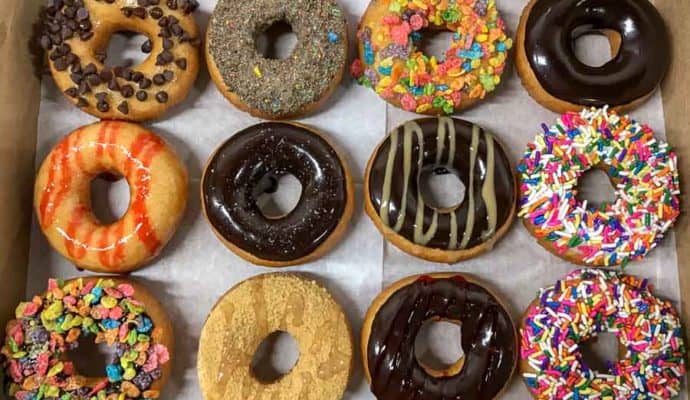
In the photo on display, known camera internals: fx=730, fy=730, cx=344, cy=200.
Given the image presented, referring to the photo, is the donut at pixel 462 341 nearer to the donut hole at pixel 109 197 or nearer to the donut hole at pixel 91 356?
the donut hole at pixel 91 356

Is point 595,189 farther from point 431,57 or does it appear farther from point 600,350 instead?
point 431,57

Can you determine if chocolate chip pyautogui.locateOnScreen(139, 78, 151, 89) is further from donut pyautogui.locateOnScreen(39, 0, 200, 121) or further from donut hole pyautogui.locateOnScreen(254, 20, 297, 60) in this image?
donut hole pyautogui.locateOnScreen(254, 20, 297, 60)

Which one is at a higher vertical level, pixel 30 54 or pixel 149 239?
pixel 30 54

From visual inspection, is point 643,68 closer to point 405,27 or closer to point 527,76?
point 527,76

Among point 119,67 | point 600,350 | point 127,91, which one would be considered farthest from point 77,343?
point 600,350

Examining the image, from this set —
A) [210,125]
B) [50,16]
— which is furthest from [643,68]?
[50,16]

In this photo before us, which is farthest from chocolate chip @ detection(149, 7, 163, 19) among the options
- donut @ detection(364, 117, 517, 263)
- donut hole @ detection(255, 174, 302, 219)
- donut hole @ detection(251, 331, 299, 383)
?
donut hole @ detection(251, 331, 299, 383)
